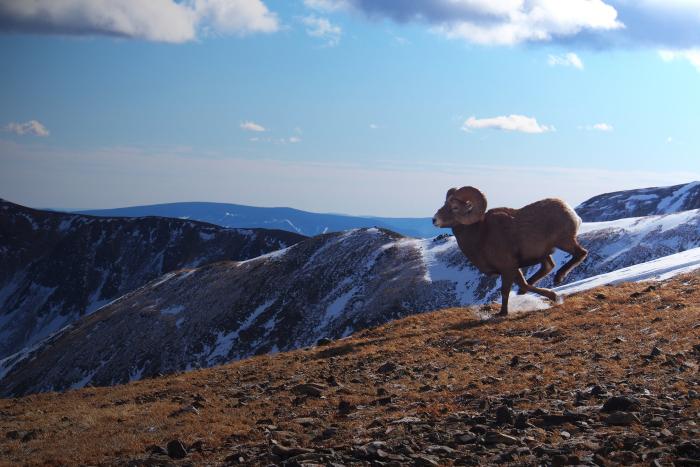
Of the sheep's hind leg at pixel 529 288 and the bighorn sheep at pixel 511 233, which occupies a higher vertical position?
the bighorn sheep at pixel 511 233

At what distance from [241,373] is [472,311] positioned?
29.6 ft

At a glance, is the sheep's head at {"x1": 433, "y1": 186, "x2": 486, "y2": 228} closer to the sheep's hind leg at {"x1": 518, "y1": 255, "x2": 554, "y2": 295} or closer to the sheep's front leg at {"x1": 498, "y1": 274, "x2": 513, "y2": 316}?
the sheep's front leg at {"x1": 498, "y1": 274, "x2": 513, "y2": 316}

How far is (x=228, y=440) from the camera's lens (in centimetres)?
1084

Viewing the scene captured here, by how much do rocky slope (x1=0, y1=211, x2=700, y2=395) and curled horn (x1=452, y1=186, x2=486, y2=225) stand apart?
5160 centimetres

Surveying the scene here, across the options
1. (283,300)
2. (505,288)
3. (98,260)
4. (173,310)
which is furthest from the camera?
(98,260)

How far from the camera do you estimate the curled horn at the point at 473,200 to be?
21609 millimetres

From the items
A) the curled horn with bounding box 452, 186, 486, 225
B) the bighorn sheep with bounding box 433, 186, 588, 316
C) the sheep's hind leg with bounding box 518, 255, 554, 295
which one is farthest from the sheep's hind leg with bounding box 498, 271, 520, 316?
the curled horn with bounding box 452, 186, 486, 225

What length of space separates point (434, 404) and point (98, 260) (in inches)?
7516

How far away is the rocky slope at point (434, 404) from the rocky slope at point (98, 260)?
160 meters

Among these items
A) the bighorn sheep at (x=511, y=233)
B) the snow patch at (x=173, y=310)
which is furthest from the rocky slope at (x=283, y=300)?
the bighorn sheep at (x=511, y=233)

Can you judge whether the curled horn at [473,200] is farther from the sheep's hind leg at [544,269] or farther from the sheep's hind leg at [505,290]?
the sheep's hind leg at [544,269]

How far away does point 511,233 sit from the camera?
21.0m

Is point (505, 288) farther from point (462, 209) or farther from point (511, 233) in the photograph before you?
point (462, 209)

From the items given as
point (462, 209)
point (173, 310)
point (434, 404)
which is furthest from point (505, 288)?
point (173, 310)
